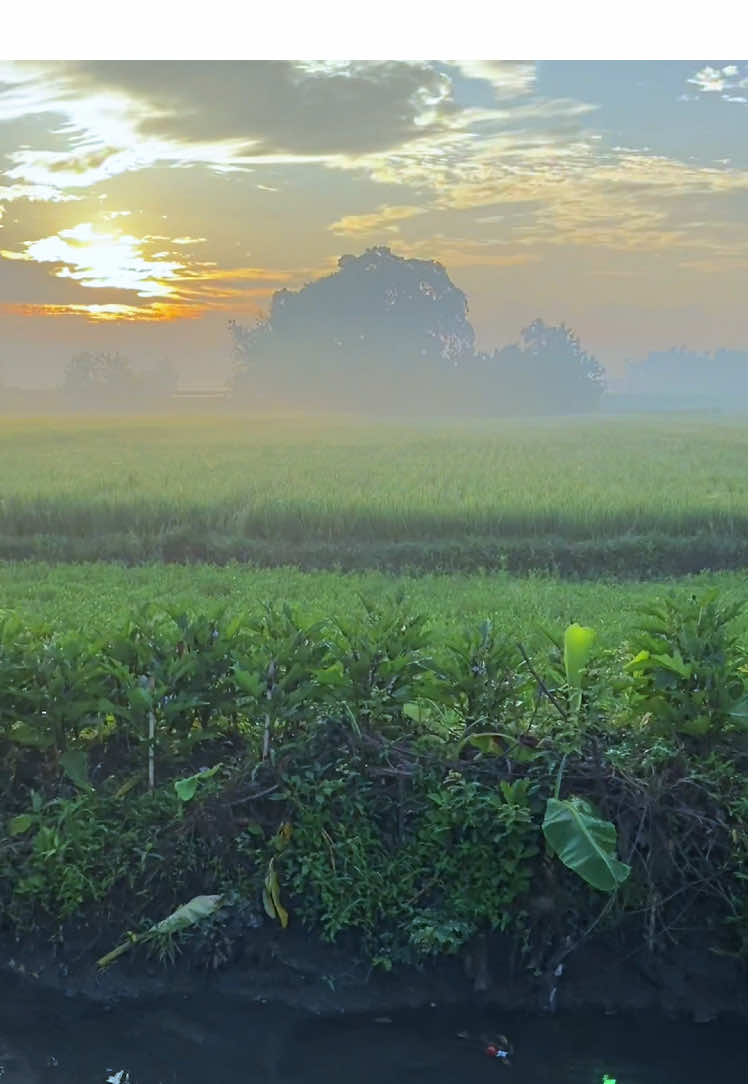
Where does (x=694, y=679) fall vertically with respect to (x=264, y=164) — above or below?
below

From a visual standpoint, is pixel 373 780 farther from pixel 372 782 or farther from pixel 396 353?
pixel 396 353

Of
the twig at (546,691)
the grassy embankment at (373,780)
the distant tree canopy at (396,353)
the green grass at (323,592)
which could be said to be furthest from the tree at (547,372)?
the twig at (546,691)

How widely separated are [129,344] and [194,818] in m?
5.06

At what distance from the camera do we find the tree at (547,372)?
7859 mm

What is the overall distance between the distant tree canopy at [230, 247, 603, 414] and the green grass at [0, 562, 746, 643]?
4.47 ft

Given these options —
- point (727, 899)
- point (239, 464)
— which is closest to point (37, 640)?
point (727, 899)

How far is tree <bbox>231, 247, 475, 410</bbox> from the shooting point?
7.43m

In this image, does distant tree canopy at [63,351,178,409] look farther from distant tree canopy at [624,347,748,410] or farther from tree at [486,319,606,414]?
distant tree canopy at [624,347,748,410]

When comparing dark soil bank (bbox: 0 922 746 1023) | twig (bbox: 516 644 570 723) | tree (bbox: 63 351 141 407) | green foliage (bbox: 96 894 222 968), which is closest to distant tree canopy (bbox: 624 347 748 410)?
tree (bbox: 63 351 141 407)

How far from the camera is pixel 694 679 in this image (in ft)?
9.55

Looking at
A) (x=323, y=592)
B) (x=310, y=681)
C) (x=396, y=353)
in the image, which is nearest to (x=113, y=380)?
(x=396, y=353)

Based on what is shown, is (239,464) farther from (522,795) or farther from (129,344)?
(522,795)

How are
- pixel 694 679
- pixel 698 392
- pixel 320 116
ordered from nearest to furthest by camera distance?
pixel 694 679, pixel 320 116, pixel 698 392

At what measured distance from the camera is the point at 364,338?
8.08 meters
